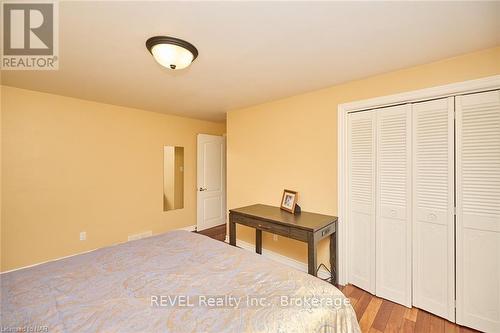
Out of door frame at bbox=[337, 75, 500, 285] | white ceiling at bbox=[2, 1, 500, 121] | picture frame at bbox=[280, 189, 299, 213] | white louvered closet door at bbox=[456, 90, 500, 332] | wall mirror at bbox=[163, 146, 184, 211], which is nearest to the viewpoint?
white ceiling at bbox=[2, 1, 500, 121]

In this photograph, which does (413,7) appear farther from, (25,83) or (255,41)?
(25,83)

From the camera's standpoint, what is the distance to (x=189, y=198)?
4.58m

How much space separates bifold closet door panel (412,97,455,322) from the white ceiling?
56cm

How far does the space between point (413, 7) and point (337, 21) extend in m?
0.43

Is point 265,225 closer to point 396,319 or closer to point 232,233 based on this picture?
point 232,233

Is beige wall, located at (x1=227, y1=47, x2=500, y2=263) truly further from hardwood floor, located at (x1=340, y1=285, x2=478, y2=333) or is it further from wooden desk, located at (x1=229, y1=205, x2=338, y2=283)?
hardwood floor, located at (x1=340, y1=285, x2=478, y2=333)

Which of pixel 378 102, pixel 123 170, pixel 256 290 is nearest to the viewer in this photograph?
pixel 256 290

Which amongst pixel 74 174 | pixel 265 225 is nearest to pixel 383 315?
pixel 265 225

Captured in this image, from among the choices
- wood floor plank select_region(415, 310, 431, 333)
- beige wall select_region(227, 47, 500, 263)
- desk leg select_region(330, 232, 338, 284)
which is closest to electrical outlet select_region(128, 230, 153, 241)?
beige wall select_region(227, 47, 500, 263)

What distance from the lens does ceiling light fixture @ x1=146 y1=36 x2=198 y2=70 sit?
5.24 ft

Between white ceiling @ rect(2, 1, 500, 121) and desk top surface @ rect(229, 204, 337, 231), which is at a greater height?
white ceiling @ rect(2, 1, 500, 121)

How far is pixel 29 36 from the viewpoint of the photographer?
5.32 feet

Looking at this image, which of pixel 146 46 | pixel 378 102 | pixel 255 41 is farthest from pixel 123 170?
pixel 378 102

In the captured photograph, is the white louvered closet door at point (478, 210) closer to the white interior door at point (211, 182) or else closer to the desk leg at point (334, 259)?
the desk leg at point (334, 259)
